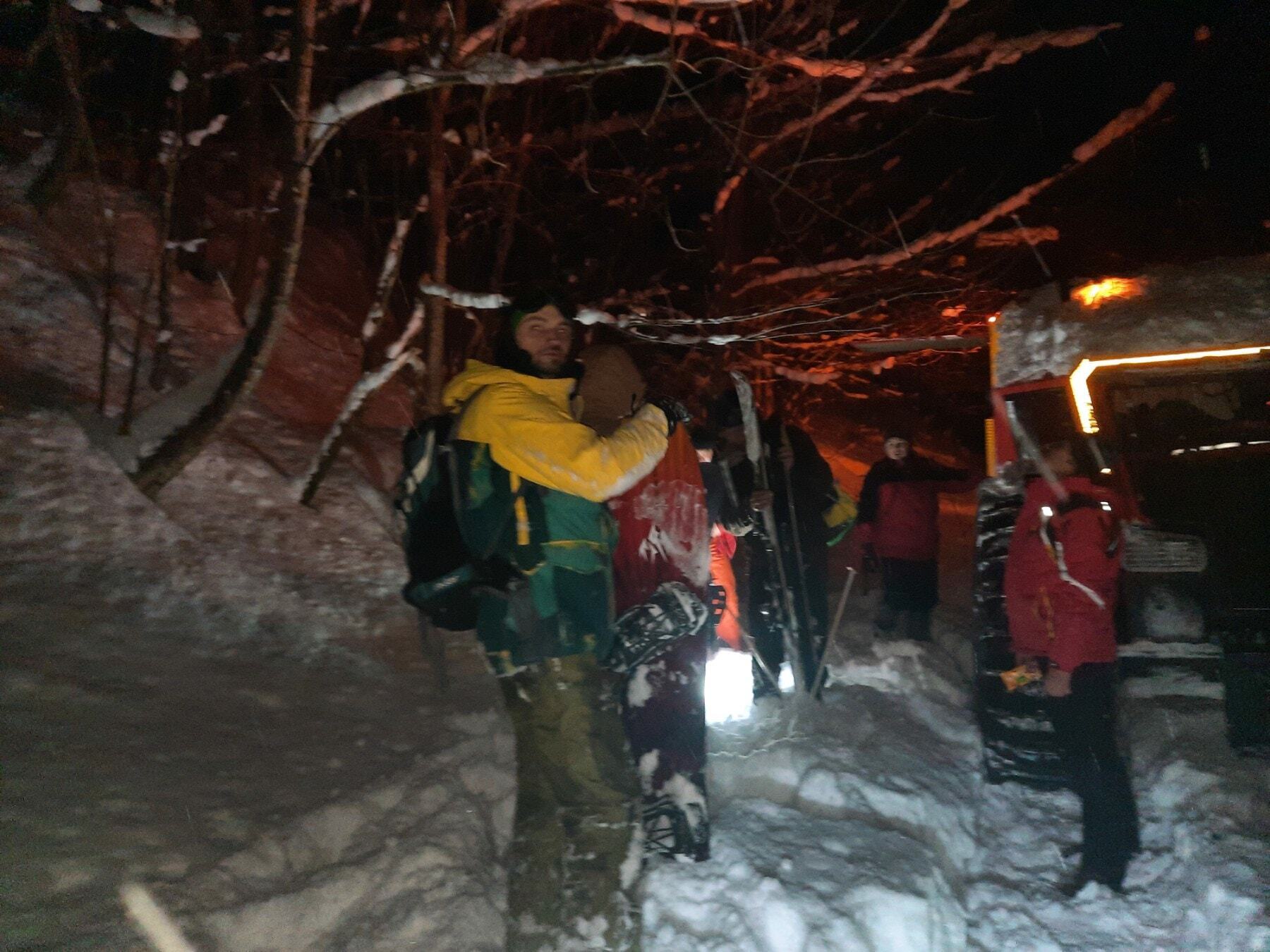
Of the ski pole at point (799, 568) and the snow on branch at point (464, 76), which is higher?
the snow on branch at point (464, 76)

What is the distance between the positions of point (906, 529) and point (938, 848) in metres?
3.36

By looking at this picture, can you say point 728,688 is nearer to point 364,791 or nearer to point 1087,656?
point 1087,656

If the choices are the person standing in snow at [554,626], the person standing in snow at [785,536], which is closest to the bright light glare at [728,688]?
the person standing in snow at [785,536]

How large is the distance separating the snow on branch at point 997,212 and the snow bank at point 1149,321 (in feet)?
10.1

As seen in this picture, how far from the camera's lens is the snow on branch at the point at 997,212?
6906 millimetres

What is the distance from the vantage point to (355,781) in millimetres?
3105

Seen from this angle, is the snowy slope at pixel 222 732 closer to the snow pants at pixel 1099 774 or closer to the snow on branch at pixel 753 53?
the snow pants at pixel 1099 774

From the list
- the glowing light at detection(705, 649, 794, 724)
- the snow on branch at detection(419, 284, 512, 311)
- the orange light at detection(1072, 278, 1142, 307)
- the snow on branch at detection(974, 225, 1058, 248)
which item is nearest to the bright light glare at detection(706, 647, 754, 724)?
the glowing light at detection(705, 649, 794, 724)

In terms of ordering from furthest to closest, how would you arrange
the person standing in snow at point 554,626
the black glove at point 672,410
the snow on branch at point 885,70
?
the snow on branch at point 885,70 < the black glove at point 672,410 < the person standing in snow at point 554,626

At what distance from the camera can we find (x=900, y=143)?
1019cm

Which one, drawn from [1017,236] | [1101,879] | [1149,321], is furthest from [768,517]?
[1017,236]

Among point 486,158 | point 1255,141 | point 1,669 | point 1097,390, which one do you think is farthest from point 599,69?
point 1255,141

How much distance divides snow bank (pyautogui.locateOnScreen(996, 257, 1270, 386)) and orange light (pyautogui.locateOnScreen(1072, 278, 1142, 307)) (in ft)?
0.10

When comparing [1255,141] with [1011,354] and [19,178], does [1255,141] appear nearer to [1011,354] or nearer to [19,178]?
[1011,354]
